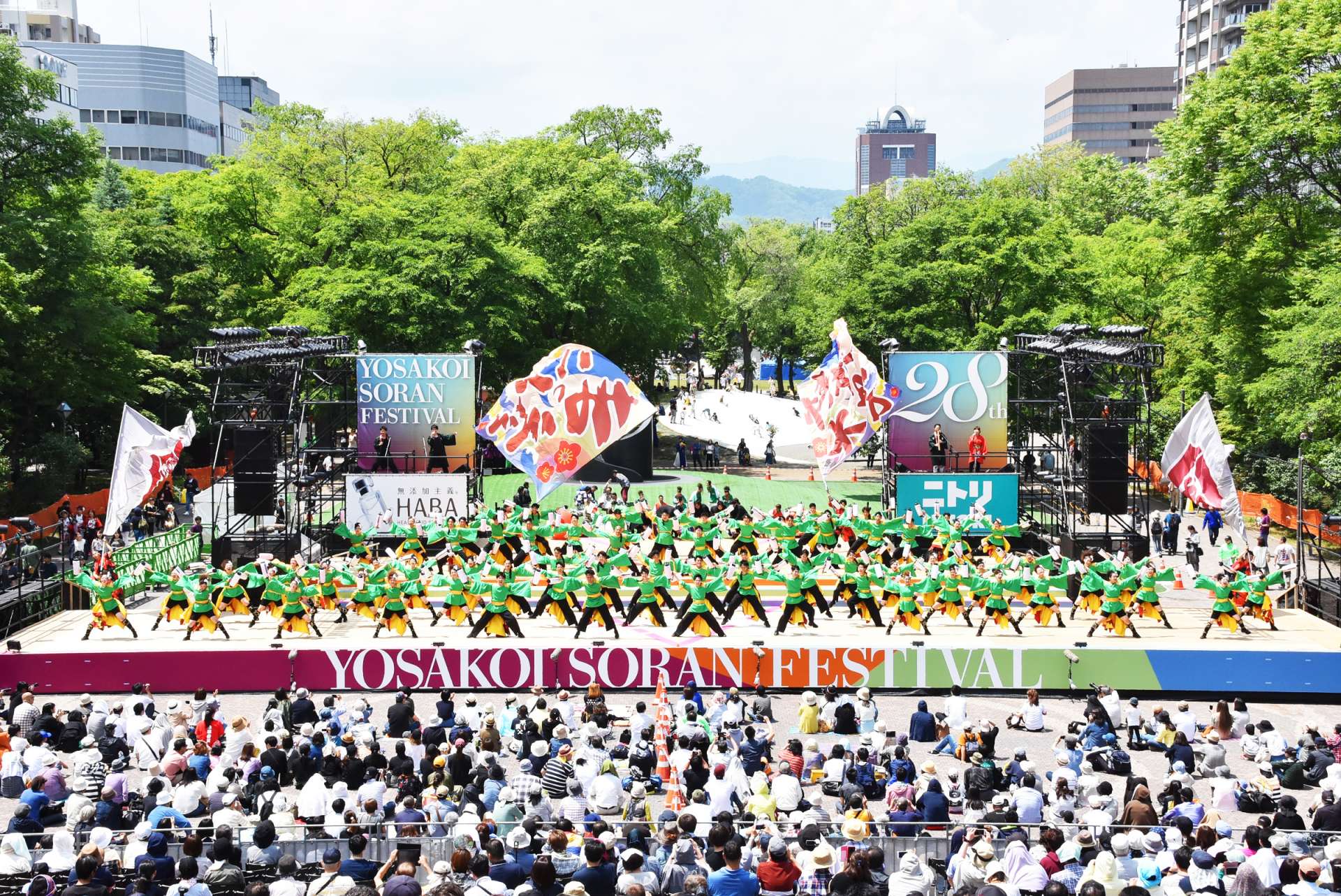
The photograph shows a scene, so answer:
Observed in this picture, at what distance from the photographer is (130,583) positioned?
91.0 ft

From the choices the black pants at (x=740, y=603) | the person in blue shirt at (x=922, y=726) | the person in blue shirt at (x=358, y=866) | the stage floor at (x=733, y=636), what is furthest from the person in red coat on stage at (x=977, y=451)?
the person in blue shirt at (x=358, y=866)

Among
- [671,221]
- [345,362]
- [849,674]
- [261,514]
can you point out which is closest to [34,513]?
[261,514]

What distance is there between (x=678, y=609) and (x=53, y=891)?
14318mm

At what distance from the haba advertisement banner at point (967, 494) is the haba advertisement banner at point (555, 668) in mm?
10981

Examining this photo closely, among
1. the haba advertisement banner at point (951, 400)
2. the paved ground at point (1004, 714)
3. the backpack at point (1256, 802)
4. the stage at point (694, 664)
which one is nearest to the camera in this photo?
the backpack at point (1256, 802)

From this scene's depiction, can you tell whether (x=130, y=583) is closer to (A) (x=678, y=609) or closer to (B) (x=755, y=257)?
(A) (x=678, y=609)

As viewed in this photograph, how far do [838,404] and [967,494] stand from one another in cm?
611

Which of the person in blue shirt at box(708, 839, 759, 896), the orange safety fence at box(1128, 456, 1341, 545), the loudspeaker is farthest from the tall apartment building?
the person in blue shirt at box(708, 839, 759, 896)

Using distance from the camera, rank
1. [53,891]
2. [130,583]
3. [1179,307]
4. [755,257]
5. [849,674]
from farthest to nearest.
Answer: [755,257]
[1179,307]
[130,583]
[849,674]
[53,891]

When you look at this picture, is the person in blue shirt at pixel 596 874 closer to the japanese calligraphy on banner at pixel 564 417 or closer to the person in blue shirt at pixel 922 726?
the person in blue shirt at pixel 922 726

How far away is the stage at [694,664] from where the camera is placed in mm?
21391

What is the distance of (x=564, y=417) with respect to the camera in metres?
25.8

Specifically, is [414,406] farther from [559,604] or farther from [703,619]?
[703,619]

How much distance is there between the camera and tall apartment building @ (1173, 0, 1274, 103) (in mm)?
100125
